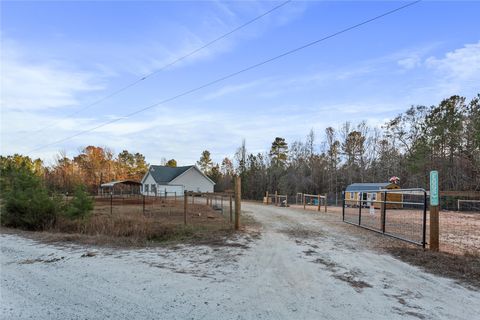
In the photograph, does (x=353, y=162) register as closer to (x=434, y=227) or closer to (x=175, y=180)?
(x=175, y=180)

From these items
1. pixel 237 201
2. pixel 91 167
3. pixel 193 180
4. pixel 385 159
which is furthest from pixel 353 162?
pixel 91 167

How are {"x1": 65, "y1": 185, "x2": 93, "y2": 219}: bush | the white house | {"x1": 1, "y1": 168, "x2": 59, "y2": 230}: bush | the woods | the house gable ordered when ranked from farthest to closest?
1. the woods
2. the house gable
3. the white house
4. {"x1": 1, "y1": 168, "x2": 59, "y2": 230}: bush
5. {"x1": 65, "y1": 185, "x2": 93, "y2": 219}: bush

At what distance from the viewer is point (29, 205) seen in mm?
14906

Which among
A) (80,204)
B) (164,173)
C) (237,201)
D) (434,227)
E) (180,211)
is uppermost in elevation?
(164,173)

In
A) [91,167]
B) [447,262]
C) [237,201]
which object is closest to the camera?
[447,262]

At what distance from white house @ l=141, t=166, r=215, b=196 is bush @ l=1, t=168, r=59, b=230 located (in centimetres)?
3469

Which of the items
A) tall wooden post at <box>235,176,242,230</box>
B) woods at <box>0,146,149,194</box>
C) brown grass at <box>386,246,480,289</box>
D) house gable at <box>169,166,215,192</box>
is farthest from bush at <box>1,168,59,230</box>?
woods at <box>0,146,149,194</box>

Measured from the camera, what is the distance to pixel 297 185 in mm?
48000

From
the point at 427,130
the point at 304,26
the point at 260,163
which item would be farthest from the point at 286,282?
the point at 260,163

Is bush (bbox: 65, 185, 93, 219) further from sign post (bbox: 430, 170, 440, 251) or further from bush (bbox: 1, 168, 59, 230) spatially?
sign post (bbox: 430, 170, 440, 251)

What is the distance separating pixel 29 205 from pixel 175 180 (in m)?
36.5

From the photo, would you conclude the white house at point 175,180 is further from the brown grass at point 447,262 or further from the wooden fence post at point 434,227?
the wooden fence post at point 434,227

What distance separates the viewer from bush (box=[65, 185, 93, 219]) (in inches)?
564

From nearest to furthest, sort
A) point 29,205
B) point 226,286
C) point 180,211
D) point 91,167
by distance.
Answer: point 226,286
point 29,205
point 180,211
point 91,167
